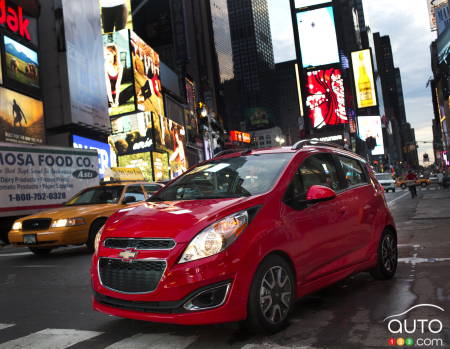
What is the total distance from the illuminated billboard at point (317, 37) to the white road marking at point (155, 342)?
382 ft

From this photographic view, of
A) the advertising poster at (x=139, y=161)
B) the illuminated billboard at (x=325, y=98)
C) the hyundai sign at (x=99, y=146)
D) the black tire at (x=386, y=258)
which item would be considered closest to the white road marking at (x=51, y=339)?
the black tire at (x=386, y=258)

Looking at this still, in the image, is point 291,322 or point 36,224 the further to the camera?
point 36,224

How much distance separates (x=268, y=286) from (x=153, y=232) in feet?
3.53

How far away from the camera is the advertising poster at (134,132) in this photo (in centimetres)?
5288

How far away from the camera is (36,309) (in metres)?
5.46

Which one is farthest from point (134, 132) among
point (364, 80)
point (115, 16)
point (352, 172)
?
point (364, 80)

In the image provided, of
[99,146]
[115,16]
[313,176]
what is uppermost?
[115,16]

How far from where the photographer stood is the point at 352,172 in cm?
583

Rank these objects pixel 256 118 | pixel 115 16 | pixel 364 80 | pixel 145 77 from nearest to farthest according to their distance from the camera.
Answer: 1. pixel 145 77
2. pixel 115 16
3. pixel 364 80
4. pixel 256 118

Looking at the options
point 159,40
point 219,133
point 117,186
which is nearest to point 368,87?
point 219,133

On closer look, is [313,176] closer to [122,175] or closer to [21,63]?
[122,175]

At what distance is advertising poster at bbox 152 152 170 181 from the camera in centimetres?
5366

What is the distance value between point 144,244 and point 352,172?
3.09 m

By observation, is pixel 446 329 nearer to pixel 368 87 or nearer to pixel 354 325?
pixel 354 325
